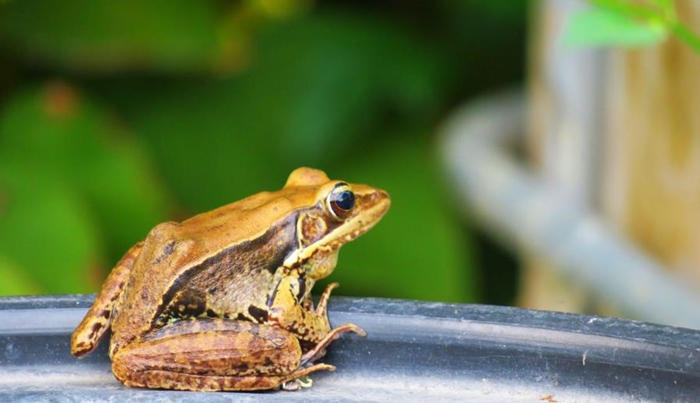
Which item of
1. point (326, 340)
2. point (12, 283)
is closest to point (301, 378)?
point (326, 340)

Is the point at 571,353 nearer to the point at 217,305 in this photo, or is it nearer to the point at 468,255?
the point at 217,305

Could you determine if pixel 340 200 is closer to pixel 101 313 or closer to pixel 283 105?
pixel 101 313

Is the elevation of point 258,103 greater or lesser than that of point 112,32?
lesser

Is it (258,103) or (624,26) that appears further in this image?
(258,103)

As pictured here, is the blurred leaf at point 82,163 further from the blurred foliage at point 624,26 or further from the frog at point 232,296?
the blurred foliage at point 624,26

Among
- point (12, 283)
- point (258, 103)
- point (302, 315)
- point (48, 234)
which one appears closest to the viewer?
point (302, 315)

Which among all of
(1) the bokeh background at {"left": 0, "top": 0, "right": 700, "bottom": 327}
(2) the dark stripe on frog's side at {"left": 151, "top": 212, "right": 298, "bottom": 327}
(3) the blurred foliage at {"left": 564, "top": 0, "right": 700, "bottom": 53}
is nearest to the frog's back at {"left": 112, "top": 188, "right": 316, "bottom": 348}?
(2) the dark stripe on frog's side at {"left": 151, "top": 212, "right": 298, "bottom": 327}

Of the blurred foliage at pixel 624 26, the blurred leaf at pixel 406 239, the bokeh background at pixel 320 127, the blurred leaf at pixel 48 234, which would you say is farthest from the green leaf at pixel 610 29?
the blurred leaf at pixel 406 239
